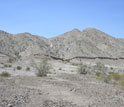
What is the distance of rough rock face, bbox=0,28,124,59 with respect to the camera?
271 ft

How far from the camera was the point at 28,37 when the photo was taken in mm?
94875

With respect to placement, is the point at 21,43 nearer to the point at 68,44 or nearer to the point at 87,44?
the point at 68,44

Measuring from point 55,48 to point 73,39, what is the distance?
30.3 feet

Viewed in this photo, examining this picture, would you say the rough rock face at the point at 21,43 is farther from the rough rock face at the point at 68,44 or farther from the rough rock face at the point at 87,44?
the rough rock face at the point at 87,44

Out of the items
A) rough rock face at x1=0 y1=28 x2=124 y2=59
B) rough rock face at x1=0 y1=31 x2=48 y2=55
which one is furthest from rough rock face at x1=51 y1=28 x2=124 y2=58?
rough rock face at x1=0 y1=31 x2=48 y2=55

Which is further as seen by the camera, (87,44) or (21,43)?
(21,43)

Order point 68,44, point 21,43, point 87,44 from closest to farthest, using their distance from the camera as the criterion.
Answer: point 87,44 → point 68,44 → point 21,43

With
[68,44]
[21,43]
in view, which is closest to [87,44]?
[68,44]

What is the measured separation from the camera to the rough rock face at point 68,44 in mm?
82500

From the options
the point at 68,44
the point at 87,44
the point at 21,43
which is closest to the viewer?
the point at 87,44

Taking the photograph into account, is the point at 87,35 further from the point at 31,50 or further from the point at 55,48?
the point at 31,50

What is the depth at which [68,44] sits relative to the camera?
291 ft

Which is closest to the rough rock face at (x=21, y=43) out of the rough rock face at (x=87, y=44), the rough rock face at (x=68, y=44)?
the rough rock face at (x=68, y=44)

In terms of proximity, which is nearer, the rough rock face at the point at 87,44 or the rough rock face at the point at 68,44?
the rough rock face at the point at 68,44
